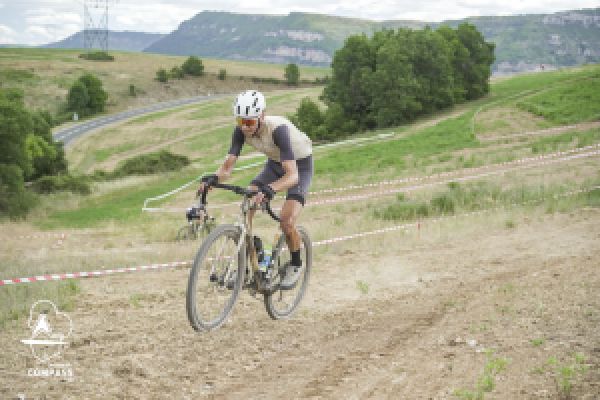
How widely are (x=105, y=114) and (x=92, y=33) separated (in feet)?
207

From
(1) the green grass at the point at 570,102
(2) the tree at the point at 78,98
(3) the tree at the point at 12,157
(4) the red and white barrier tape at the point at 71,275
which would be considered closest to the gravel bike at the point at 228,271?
(4) the red and white barrier tape at the point at 71,275

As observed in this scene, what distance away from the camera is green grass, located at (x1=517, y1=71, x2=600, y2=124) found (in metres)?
45.9

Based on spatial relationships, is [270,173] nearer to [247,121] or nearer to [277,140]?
[277,140]

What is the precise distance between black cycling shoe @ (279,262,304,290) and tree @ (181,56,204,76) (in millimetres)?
141188

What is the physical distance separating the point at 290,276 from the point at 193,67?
142 meters

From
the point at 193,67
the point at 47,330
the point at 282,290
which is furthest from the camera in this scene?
the point at 193,67

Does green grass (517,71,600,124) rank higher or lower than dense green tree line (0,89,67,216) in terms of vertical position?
higher

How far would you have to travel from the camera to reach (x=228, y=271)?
24.8ft

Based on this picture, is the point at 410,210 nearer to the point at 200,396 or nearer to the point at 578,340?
the point at 578,340

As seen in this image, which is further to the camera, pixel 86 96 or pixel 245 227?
pixel 86 96

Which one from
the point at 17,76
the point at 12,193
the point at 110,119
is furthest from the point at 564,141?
the point at 17,76

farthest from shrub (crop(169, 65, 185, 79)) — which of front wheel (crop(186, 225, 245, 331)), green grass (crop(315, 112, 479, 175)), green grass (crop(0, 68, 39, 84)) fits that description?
front wheel (crop(186, 225, 245, 331))

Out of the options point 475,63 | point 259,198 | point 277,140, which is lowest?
point 259,198

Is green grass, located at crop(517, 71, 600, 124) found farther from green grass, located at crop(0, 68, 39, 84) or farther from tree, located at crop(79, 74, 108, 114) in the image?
green grass, located at crop(0, 68, 39, 84)
